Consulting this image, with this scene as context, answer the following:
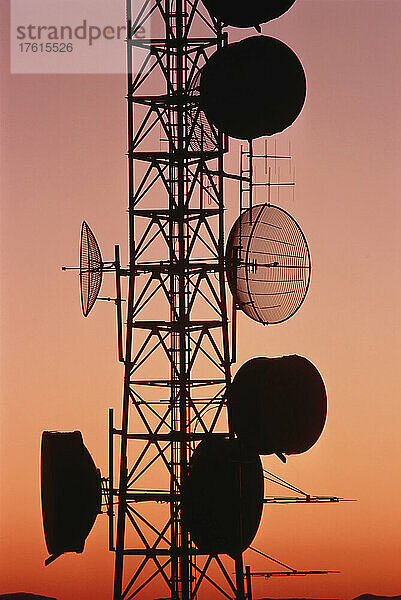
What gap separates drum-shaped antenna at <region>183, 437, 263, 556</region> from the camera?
2642 cm

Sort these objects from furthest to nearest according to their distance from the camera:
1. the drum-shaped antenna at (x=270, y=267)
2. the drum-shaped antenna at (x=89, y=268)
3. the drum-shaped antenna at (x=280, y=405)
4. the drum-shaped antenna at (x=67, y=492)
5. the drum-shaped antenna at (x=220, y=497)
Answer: the drum-shaped antenna at (x=89, y=268) < the drum-shaped antenna at (x=67, y=492) < the drum-shaped antenna at (x=220, y=497) < the drum-shaped antenna at (x=270, y=267) < the drum-shaped antenna at (x=280, y=405)

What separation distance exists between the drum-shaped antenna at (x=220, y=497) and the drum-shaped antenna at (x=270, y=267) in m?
2.59

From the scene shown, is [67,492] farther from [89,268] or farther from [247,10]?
[247,10]

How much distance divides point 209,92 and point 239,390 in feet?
18.0

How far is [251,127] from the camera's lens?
2608cm

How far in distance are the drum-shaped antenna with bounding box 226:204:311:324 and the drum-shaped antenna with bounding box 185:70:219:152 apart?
195 centimetres

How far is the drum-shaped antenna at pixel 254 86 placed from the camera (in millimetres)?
25875

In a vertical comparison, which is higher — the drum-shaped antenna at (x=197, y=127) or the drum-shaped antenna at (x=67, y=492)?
the drum-shaped antenna at (x=197, y=127)

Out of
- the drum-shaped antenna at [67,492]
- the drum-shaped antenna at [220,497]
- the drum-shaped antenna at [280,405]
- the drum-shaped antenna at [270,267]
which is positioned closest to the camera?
the drum-shaped antenna at [280,405]

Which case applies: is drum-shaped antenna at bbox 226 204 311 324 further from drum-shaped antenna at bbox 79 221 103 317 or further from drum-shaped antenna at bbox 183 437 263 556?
drum-shaped antenna at bbox 79 221 103 317

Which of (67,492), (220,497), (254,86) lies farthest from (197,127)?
(67,492)

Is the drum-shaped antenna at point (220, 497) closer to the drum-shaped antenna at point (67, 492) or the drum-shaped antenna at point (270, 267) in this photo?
the drum-shaped antenna at point (67, 492)

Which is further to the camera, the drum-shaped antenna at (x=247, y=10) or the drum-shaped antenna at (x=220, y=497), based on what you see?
the drum-shaped antenna at (x=220, y=497)

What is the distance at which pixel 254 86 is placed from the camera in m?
25.9
